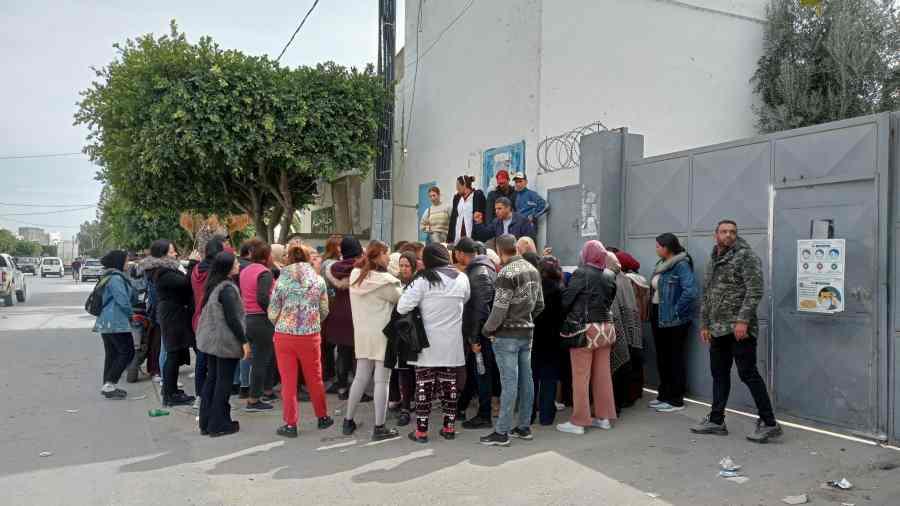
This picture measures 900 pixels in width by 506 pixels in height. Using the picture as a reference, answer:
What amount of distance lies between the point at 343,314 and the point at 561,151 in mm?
4314

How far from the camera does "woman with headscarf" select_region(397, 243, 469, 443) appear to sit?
233 inches

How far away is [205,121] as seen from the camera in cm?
1344

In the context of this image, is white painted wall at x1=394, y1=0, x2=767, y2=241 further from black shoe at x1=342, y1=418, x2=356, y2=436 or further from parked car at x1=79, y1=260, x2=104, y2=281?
parked car at x1=79, y1=260, x2=104, y2=281

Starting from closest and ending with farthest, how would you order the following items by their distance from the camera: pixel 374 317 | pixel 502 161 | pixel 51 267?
pixel 374 317 < pixel 502 161 < pixel 51 267

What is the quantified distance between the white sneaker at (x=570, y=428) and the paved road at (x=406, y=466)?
0.37 ft

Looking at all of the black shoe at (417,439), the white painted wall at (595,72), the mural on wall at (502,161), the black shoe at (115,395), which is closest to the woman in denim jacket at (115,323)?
the black shoe at (115,395)

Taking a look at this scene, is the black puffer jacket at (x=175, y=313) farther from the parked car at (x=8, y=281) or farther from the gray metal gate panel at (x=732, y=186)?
the parked car at (x=8, y=281)

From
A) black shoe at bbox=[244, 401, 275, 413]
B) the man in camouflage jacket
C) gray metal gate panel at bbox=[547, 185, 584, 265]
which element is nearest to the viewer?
the man in camouflage jacket

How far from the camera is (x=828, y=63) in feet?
37.9

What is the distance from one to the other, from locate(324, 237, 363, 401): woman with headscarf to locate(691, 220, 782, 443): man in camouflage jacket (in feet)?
11.2

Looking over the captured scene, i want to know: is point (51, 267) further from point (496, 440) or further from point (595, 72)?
point (496, 440)

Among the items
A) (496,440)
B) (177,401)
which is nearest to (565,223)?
(496,440)

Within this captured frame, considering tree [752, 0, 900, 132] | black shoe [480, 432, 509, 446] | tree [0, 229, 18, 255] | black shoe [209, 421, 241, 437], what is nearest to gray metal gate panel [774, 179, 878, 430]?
black shoe [480, 432, 509, 446]

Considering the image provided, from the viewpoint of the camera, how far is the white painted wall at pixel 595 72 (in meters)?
10.6
